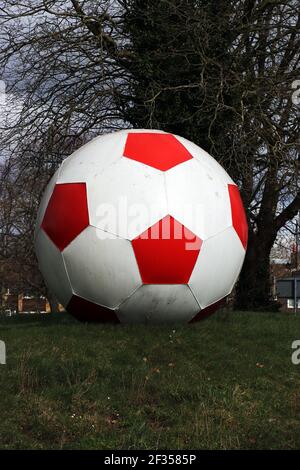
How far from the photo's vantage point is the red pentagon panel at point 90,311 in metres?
6.46

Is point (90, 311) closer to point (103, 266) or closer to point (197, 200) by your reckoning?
point (103, 266)

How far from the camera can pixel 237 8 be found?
1129 centimetres

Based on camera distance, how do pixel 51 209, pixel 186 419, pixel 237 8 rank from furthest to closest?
1. pixel 237 8
2. pixel 51 209
3. pixel 186 419

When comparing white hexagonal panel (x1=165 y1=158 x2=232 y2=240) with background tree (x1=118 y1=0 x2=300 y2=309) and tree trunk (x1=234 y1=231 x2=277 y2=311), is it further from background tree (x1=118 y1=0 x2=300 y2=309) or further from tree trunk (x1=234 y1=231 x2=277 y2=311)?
tree trunk (x1=234 y1=231 x2=277 y2=311)

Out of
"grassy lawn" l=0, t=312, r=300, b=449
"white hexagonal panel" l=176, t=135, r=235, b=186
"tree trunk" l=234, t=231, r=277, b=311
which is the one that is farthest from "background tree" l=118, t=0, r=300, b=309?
"grassy lawn" l=0, t=312, r=300, b=449

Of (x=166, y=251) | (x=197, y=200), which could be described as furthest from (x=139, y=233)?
(x=197, y=200)

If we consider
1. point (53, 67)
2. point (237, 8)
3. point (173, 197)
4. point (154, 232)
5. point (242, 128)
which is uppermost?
point (237, 8)

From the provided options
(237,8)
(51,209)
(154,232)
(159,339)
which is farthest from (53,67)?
(159,339)

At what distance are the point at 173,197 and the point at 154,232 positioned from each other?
45 centimetres

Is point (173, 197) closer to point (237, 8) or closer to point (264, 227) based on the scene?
point (237, 8)

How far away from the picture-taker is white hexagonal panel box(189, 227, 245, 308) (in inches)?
246

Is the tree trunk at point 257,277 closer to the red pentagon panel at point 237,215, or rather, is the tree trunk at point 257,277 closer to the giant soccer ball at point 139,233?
the red pentagon panel at point 237,215

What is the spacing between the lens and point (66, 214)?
6328mm

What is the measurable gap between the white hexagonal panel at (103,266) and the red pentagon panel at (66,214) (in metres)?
0.10
